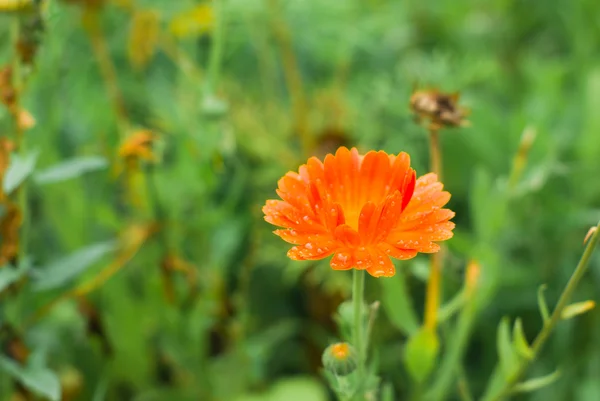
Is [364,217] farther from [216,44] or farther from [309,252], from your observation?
[216,44]

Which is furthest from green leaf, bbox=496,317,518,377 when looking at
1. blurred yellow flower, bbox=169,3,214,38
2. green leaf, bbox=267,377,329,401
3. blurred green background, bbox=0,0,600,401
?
blurred yellow flower, bbox=169,3,214,38

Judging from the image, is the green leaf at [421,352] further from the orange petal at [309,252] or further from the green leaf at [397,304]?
the orange petal at [309,252]

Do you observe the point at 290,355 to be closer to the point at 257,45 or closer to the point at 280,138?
the point at 280,138

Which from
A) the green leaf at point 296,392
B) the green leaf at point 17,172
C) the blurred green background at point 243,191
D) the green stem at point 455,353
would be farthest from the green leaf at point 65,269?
the green stem at point 455,353

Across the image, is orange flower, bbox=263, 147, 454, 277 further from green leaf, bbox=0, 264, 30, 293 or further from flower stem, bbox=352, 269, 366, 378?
green leaf, bbox=0, 264, 30, 293

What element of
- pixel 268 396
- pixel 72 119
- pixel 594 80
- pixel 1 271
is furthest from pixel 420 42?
pixel 1 271
